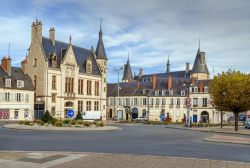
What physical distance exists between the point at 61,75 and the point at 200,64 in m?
50.2

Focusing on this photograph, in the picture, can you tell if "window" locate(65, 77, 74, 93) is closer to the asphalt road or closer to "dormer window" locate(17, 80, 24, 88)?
"dormer window" locate(17, 80, 24, 88)

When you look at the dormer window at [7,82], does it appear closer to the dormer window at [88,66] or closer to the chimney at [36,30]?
the chimney at [36,30]

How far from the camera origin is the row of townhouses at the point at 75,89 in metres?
60.4

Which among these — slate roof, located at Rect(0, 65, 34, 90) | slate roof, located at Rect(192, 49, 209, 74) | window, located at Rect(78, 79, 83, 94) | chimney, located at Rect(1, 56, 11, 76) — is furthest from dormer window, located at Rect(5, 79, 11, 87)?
slate roof, located at Rect(192, 49, 209, 74)

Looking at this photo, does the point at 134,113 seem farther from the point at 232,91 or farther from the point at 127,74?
the point at 232,91

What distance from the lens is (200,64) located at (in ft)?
Result: 337

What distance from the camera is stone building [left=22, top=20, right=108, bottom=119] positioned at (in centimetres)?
6238

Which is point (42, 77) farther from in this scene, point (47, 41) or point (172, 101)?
point (172, 101)

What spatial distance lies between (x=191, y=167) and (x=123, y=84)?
81.5 metres

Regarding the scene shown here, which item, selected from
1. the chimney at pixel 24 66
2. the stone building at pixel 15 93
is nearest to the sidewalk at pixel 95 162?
the stone building at pixel 15 93

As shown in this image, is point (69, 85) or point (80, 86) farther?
point (80, 86)

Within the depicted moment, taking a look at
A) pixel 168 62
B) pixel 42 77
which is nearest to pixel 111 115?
pixel 42 77

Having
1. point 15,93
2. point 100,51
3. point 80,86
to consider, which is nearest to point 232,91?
point 15,93

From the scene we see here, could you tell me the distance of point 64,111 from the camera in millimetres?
65562
